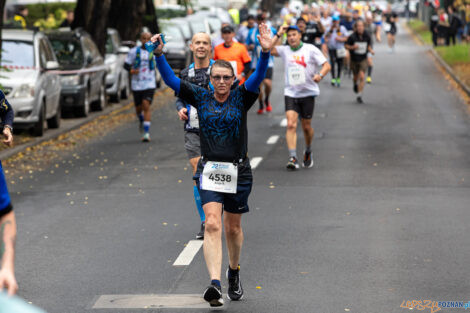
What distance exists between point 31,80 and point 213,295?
1147 centimetres

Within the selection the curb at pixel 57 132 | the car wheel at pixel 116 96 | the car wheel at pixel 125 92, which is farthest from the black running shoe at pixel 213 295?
the car wheel at pixel 125 92

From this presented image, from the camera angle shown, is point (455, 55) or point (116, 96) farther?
point (455, 55)

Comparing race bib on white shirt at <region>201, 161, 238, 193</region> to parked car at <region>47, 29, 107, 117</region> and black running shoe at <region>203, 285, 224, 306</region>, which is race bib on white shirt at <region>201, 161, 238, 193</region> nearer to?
black running shoe at <region>203, 285, 224, 306</region>

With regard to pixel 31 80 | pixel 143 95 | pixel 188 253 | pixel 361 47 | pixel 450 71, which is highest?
pixel 188 253

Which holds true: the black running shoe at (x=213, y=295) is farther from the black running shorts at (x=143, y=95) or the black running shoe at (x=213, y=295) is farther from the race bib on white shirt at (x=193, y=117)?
the black running shorts at (x=143, y=95)

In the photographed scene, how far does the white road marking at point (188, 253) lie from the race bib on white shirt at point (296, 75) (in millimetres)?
4941

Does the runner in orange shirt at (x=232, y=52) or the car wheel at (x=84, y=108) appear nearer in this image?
the runner in orange shirt at (x=232, y=52)

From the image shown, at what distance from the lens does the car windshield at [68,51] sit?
22.0 metres

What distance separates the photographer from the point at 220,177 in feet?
22.8

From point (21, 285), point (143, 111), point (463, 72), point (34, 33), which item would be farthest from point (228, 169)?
point (463, 72)

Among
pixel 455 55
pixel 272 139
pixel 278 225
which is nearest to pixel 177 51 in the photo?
pixel 455 55

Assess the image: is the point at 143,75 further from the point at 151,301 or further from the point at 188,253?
the point at 151,301

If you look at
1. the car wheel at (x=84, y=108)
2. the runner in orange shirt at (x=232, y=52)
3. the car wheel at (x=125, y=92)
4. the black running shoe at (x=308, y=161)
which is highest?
the runner in orange shirt at (x=232, y=52)

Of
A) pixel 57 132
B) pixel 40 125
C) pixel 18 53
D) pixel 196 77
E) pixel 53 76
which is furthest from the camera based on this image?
pixel 53 76
